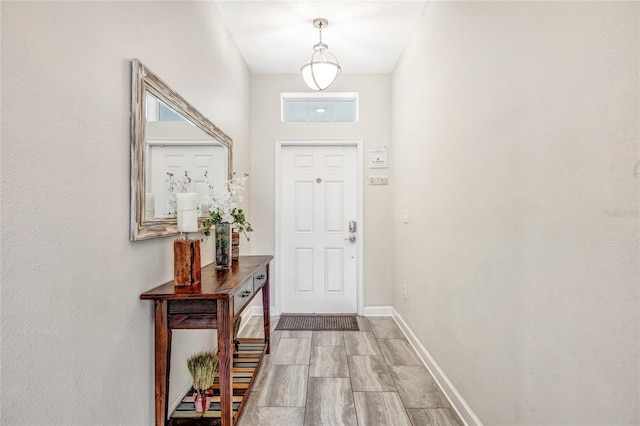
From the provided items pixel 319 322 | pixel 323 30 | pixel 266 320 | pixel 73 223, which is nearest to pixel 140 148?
pixel 73 223

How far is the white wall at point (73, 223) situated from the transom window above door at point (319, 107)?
225 cm

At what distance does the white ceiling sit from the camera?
265 centimetres

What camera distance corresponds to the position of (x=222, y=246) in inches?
88.4

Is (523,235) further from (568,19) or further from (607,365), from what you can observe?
(568,19)

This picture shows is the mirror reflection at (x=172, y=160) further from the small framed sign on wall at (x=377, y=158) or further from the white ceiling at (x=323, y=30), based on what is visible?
the small framed sign on wall at (x=377, y=158)

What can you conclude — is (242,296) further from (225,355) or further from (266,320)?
(266,320)

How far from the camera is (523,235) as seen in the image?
1335mm

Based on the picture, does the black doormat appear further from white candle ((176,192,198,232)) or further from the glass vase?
white candle ((176,192,198,232))

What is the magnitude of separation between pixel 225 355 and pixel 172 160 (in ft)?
3.46

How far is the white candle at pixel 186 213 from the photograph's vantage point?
5.42 feet

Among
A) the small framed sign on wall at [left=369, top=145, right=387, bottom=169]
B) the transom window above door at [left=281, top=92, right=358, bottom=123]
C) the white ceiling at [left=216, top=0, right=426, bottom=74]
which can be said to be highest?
the white ceiling at [left=216, top=0, right=426, bottom=74]

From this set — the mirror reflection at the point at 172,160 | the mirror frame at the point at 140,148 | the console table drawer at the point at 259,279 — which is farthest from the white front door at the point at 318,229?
the mirror frame at the point at 140,148

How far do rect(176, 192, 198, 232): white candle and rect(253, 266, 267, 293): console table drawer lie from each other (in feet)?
2.82

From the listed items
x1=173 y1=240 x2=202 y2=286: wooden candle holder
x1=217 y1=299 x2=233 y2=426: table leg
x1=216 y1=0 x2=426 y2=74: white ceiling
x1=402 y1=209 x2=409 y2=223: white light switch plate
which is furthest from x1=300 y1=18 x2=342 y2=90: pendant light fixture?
x1=217 y1=299 x2=233 y2=426: table leg
